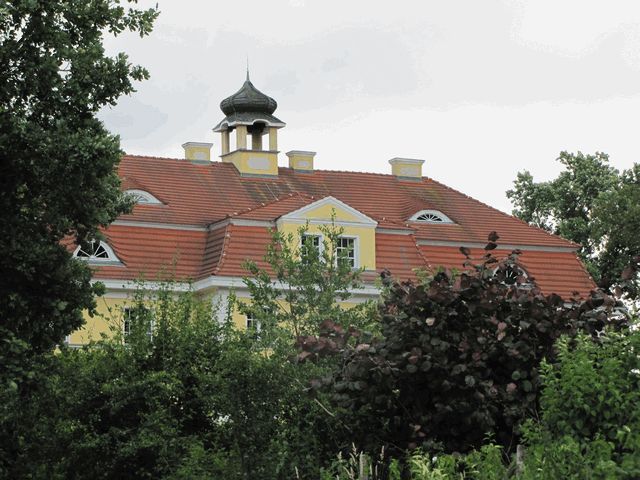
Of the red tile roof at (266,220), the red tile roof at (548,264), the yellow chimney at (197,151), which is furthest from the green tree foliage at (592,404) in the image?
the yellow chimney at (197,151)

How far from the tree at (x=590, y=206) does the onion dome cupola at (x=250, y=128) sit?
28.7ft

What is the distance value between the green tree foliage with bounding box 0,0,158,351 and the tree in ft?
122

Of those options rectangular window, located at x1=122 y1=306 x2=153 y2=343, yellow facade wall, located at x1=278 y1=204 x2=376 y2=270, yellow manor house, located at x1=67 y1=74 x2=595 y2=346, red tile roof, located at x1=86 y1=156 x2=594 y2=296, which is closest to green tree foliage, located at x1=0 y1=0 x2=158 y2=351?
rectangular window, located at x1=122 y1=306 x2=153 y2=343

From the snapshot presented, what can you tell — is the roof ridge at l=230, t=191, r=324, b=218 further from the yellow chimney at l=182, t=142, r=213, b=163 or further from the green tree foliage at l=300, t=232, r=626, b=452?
the green tree foliage at l=300, t=232, r=626, b=452

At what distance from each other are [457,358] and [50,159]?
524cm

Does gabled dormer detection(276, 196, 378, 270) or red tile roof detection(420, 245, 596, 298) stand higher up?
gabled dormer detection(276, 196, 378, 270)

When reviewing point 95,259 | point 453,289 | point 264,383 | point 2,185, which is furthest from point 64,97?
point 95,259

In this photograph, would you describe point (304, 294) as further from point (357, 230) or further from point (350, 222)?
point (357, 230)

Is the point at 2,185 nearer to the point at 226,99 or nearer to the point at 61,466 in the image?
the point at 61,466

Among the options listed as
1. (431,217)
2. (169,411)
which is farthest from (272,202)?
(169,411)

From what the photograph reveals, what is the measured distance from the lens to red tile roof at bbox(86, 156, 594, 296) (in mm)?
51875

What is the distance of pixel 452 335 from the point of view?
17891mm

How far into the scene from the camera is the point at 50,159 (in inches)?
784

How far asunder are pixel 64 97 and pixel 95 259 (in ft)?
100
